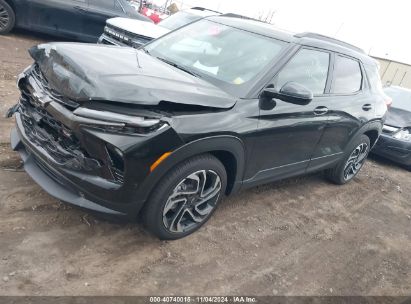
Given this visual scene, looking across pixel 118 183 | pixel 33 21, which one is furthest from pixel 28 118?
pixel 33 21

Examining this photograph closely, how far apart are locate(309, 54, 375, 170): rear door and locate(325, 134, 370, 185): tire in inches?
11.8

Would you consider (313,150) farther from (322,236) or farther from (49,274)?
(49,274)

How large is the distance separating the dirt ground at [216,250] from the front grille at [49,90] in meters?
Answer: 1.03

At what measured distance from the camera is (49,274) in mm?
2680

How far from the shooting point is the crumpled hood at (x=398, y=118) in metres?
7.64

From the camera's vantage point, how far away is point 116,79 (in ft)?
9.08

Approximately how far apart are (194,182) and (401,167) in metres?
6.30

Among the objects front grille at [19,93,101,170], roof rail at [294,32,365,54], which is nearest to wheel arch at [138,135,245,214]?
front grille at [19,93,101,170]

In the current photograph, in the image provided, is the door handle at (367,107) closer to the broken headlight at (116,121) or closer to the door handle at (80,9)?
the broken headlight at (116,121)

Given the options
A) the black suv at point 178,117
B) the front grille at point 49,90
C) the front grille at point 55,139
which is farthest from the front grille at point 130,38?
the front grille at point 55,139

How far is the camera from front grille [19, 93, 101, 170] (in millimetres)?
2725

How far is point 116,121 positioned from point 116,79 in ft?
1.19

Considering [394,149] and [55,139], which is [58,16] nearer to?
[55,139]

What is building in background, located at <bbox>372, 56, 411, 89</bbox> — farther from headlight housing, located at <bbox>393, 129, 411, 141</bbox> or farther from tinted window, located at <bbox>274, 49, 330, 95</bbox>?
tinted window, located at <bbox>274, 49, 330, 95</bbox>
